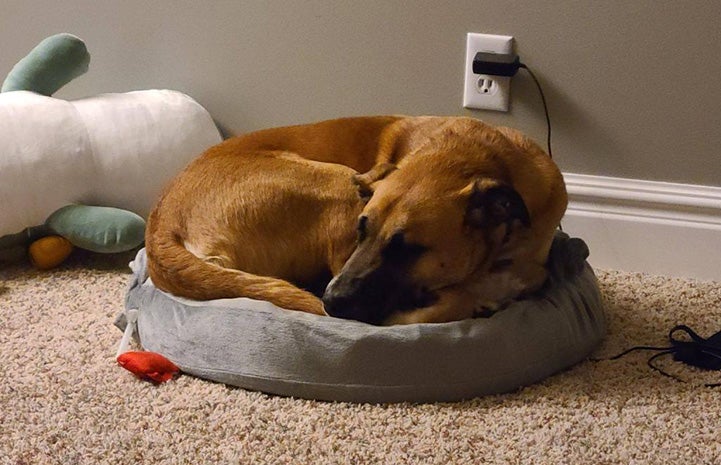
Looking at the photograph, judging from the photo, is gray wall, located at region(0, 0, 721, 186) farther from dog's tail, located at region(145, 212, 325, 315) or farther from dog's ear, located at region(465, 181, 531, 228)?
dog's tail, located at region(145, 212, 325, 315)

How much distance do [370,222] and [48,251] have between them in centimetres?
103

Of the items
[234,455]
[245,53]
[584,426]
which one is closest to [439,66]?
[245,53]

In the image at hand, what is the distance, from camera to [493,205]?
5.39ft

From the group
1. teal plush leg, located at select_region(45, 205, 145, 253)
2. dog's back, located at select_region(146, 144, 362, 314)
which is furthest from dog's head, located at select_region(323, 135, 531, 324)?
teal plush leg, located at select_region(45, 205, 145, 253)

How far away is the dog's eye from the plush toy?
79 centimetres

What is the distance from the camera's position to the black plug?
2225mm

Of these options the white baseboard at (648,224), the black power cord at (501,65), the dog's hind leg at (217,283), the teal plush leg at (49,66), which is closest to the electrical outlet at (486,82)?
the black power cord at (501,65)

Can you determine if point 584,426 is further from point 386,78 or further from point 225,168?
point 386,78

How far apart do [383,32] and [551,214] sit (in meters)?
0.82

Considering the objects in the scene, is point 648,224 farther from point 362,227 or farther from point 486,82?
point 362,227

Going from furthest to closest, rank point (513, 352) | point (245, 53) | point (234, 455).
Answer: point (245, 53) < point (513, 352) < point (234, 455)

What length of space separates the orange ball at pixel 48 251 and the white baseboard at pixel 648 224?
53.7 inches

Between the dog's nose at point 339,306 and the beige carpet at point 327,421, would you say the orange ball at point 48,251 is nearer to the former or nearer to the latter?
the beige carpet at point 327,421

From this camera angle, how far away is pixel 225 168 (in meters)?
1.89
